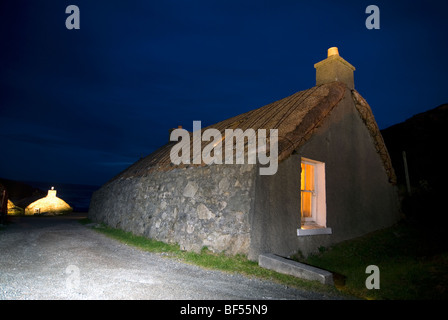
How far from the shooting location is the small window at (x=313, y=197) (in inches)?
A: 277

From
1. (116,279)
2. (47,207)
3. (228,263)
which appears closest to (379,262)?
(228,263)

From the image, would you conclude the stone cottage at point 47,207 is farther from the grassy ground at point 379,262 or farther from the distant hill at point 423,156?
the distant hill at point 423,156

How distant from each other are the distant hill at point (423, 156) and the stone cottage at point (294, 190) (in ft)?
5.25

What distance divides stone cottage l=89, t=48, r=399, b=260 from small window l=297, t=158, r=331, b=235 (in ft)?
0.09

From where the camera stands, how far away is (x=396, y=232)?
8.52 metres

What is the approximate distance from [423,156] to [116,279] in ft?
62.7

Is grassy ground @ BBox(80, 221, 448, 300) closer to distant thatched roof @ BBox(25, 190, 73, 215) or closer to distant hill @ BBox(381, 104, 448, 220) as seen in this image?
distant hill @ BBox(381, 104, 448, 220)

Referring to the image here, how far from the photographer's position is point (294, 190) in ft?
20.7

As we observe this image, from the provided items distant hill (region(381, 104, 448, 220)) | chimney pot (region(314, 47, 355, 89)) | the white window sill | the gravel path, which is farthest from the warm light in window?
A: distant hill (region(381, 104, 448, 220))

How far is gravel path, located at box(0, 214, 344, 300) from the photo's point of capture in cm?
347

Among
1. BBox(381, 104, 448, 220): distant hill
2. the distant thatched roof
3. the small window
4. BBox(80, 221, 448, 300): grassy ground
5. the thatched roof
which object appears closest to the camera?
BBox(80, 221, 448, 300): grassy ground

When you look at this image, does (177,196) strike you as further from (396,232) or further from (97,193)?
(97,193)

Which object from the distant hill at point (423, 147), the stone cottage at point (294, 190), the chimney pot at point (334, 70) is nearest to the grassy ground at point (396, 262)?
the stone cottage at point (294, 190)
